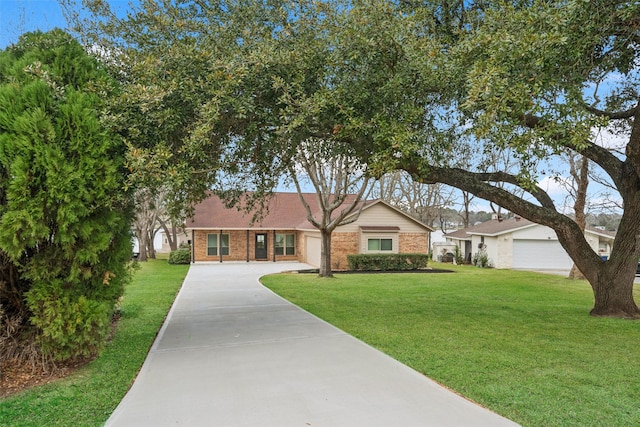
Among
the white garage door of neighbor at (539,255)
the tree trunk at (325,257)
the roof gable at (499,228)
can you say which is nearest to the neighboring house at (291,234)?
the tree trunk at (325,257)

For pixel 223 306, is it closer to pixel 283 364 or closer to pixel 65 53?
pixel 283 364

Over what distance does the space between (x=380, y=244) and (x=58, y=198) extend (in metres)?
19.2

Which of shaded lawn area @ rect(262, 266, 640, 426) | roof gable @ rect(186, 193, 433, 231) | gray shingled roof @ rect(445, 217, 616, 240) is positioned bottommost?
shaded lawn area @ rect(262, 266, 640, 426)

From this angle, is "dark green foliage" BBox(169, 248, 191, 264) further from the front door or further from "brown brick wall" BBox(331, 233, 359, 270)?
"brown brick wall" BBox(331, 233, 359, 270)

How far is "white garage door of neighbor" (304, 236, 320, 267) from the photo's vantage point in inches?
916

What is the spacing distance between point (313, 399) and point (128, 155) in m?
3.53

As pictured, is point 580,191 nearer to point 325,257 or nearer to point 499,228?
point 499,228

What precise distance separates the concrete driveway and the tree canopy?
2.54m

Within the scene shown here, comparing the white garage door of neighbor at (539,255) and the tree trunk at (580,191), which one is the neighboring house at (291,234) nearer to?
the white garage door of neighbor at (539,255)

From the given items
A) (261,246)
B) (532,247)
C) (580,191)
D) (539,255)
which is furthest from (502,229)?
(261,246)

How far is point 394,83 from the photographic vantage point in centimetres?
658

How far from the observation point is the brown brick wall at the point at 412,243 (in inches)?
910

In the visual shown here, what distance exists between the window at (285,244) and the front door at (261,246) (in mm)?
791

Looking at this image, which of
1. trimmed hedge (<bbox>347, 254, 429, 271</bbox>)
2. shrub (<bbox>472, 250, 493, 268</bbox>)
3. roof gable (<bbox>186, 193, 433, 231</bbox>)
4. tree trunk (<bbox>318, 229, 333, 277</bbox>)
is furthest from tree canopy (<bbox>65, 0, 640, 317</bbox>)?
shrub (<bbox>472, 250, 493, 268</bbox>)
